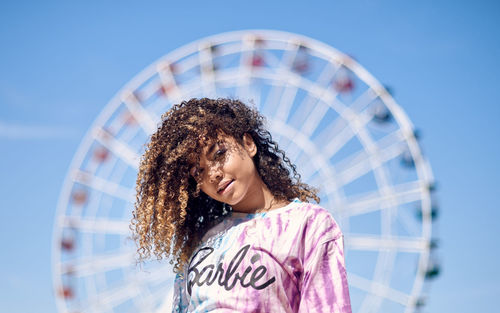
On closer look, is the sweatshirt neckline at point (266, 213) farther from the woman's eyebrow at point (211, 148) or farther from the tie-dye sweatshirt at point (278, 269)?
the woman's eyebrow at point (211, 148)

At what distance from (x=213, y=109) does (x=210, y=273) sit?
Result: 839 mm

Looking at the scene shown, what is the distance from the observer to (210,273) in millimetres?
2641

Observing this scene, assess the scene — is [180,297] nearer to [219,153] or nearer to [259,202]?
[259,202]

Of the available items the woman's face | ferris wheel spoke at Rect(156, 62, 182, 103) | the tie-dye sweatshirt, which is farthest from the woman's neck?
ferris wheel spoke at Rect(156, 62, 182, 103)

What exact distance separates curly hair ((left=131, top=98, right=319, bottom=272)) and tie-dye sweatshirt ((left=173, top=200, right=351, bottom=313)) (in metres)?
0.27

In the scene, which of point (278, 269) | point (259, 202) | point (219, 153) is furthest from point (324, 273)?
point (219, 153)

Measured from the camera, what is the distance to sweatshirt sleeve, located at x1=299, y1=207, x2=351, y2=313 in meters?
2.31

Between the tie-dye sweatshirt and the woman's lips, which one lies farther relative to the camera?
the woman's lips

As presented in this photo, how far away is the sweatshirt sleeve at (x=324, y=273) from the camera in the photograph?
2.31 metres

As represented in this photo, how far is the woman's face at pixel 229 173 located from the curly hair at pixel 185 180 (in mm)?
39

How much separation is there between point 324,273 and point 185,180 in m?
0.86

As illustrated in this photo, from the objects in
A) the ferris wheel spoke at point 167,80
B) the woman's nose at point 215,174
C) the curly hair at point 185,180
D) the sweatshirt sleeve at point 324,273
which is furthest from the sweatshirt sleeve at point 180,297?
the ferris wheel spoke at point 167,80

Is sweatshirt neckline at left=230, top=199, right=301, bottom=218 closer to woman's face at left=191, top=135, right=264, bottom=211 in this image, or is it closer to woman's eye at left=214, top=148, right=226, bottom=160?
woman's face at left=191, top=135, right=264, bottom=211

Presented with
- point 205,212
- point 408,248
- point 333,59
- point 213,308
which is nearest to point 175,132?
point 205,212
